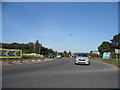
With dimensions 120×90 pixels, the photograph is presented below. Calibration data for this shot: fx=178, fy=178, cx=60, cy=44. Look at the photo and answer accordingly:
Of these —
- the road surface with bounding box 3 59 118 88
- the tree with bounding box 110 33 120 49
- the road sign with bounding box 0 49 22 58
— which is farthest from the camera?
the tree with bounding box 110 33 120 49

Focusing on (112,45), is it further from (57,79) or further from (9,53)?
(57,79)

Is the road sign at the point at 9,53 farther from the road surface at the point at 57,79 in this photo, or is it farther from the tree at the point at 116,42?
the tree at the point at 116,42

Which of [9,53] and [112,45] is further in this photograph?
[112,45]

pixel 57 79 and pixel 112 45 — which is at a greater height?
pixel 112 45

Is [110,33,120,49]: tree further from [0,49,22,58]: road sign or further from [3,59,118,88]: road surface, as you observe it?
[3,59,118,88]: road surface

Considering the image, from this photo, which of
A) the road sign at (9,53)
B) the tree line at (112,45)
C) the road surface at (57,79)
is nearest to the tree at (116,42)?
the tree line at (112,45)

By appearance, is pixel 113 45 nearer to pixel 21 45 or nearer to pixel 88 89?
pixel 21 45

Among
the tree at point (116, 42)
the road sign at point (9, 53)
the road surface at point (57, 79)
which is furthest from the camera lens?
the tree at point (116, 42)

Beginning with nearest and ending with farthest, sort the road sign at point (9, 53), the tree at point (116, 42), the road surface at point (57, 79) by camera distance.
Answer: the road surface at point (57, 79)
the road sign at point (9, 53)
the tree at point (116, 42)

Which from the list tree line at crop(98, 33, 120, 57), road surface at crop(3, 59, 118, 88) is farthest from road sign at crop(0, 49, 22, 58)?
tree line at crop(98, 33, 120, 57)

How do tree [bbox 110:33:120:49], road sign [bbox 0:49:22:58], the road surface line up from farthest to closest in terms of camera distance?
tree [bbox 110:33:120:49], road sign [bbox 0:49:22:58], the road surface

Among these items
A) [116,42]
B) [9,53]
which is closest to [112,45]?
[116,42]

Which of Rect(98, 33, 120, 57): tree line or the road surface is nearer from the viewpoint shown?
the road surface

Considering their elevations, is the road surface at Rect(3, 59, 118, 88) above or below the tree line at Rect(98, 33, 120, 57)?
below
